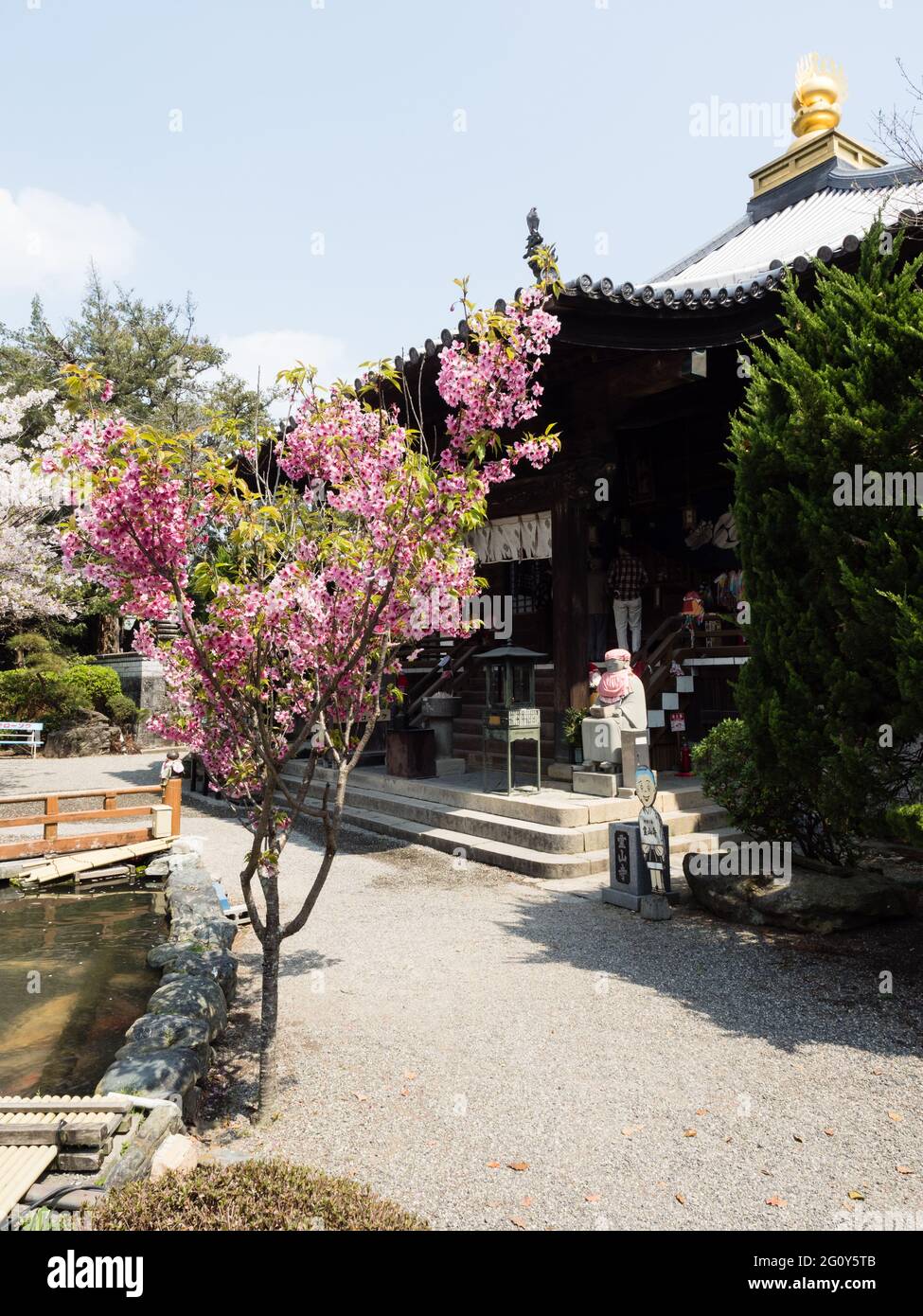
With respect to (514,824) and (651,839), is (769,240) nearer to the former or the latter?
→ (514,824)

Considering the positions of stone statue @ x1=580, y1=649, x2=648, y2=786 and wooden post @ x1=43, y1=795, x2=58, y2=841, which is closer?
wooden post @ x1=43, y1=795, x2=58, y2=841

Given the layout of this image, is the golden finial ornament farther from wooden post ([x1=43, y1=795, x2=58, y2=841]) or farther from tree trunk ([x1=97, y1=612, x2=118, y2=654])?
tree trunk ([x1=97, y1=612, x2=118, y2=654])

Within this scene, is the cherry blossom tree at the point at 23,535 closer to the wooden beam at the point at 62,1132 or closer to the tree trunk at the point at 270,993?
the tree trunk at the point at 270,993

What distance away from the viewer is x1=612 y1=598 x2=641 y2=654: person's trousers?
13586 millimetres

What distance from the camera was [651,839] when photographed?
24.2ft

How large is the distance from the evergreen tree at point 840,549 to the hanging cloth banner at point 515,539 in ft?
21.1

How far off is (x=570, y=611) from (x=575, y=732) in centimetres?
178

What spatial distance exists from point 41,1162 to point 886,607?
5371 millimetres

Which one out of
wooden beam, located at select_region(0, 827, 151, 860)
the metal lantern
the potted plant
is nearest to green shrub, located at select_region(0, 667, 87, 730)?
wooden beam, located at select_region(0, 827, 151, 860)

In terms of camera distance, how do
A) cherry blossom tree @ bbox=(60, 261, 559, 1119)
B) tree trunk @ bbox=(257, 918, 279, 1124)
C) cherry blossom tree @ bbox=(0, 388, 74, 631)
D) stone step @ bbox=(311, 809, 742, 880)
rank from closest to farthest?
cherry blossom tree @ bbox=(60, 261, 559, 1119)
tree trunk @ bbox=(257, 918, 279, 1124)
stone step @ bbox=(311, 809, 742, 880)
cherry blossom tree @ bbox=(0, 388, 74, 631)

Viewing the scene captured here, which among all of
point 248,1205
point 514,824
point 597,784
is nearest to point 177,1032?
point 248,1205

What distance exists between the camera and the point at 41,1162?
338 cm

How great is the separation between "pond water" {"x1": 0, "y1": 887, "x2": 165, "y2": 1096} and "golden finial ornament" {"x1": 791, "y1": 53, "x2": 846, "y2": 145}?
766 inches
